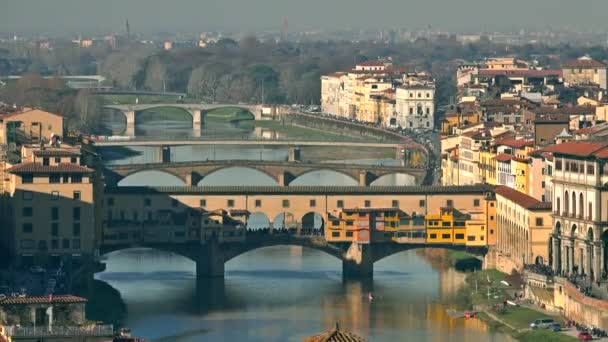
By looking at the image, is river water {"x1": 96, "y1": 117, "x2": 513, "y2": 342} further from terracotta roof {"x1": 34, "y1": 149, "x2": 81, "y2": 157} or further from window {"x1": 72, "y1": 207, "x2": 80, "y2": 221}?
terracotta roof {"x1": 34, "y1": 149, "x2": 81, "y2": 157}

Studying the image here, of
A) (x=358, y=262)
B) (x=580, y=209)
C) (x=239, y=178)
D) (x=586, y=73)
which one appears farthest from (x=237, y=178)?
(x=586, y=73)

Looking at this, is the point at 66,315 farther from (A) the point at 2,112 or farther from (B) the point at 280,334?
(A) the point at 2,112

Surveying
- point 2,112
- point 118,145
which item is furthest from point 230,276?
point 118,145

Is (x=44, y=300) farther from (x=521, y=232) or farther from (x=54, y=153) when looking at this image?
(x=521, y=232)

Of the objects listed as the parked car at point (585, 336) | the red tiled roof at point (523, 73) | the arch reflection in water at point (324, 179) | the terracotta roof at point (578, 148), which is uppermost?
the red tiled roof at point (523, 73)

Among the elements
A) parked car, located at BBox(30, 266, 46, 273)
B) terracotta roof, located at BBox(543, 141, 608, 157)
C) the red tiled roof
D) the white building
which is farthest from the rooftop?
the red tiled roof

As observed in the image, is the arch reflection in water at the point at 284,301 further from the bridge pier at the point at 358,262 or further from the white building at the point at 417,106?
the white building at the point at 417,106

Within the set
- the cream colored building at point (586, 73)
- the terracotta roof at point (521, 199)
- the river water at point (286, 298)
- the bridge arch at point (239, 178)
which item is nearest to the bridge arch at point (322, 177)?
the bridge arch at point (239, 178)
